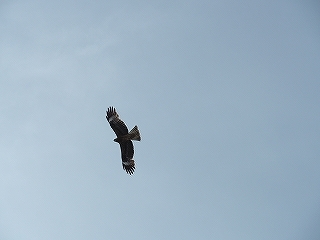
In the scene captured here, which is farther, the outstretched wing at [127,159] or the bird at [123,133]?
the outstretched wing at [127,159]

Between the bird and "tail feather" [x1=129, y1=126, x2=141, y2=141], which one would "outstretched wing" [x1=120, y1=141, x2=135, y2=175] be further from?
"tail feather" [x1=129, y1=126, x2=141, y2=141]

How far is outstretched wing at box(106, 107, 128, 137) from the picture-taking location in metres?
24.1

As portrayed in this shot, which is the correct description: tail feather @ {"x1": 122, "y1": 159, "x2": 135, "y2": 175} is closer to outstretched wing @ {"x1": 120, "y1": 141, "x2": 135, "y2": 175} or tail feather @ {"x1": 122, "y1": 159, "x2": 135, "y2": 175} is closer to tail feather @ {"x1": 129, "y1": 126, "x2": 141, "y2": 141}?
outstretched wing @ {"x1": 120, "y1": 141, "x2": 135, "y2": 175}

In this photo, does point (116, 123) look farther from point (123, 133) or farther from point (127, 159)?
point (127, 159)

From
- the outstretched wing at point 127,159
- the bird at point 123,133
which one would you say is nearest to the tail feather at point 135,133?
the bird at point 123,133

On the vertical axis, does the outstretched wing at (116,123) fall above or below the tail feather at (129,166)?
above

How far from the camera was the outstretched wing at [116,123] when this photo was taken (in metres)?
24.1

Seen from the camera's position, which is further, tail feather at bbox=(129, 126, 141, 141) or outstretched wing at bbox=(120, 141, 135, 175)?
outstretched wing at bbox=(120, 141, 135, 175)

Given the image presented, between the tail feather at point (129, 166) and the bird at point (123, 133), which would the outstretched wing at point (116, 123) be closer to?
the bird at point (123, 133)

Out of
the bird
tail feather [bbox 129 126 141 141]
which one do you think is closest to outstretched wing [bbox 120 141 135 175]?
the bird

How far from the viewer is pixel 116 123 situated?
2414cm

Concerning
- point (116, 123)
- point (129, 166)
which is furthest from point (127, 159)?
point (116, 123)

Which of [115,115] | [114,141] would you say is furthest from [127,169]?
[115,115]

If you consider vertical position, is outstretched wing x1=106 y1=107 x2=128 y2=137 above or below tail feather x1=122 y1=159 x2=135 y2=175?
above
